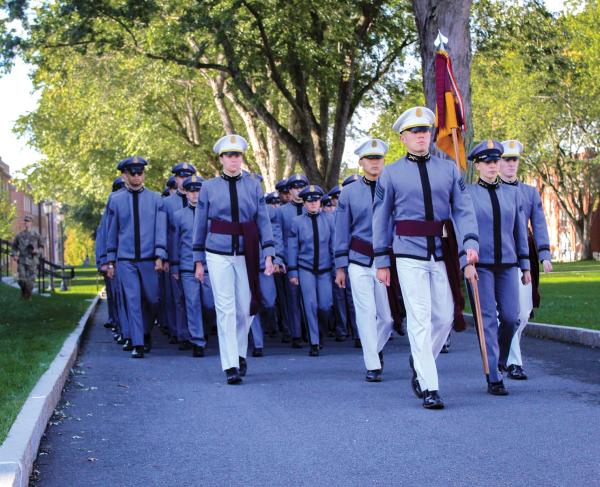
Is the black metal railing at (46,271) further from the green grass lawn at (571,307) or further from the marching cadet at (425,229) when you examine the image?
the marching cadet at (425,229)

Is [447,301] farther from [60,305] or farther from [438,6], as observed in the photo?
[60,305]

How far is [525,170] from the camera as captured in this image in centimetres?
6256

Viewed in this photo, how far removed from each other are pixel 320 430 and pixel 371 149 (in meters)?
4.21

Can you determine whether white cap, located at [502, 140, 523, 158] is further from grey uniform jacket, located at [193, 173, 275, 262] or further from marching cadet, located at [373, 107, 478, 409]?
grey uniform jacket, located at [193, 173, 275, 262]

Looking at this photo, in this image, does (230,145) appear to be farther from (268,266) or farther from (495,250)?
(495,250)

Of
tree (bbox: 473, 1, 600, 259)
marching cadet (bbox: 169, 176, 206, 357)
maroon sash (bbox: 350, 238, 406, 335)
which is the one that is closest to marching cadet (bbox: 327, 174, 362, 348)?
marching cadet (bbox: 169, 176, 206, 357)

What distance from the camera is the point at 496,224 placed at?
9602 millimetres

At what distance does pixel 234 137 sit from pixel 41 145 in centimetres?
4255

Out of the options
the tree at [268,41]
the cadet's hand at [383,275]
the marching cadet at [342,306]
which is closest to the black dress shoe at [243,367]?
the cadet's hand at [383,275]

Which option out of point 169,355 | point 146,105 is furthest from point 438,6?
point 146,105

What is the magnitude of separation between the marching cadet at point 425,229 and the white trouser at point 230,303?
230cm

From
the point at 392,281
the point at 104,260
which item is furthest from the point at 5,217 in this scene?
the point at 392,281

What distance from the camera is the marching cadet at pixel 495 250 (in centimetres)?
944

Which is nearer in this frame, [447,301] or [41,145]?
[447,301]
